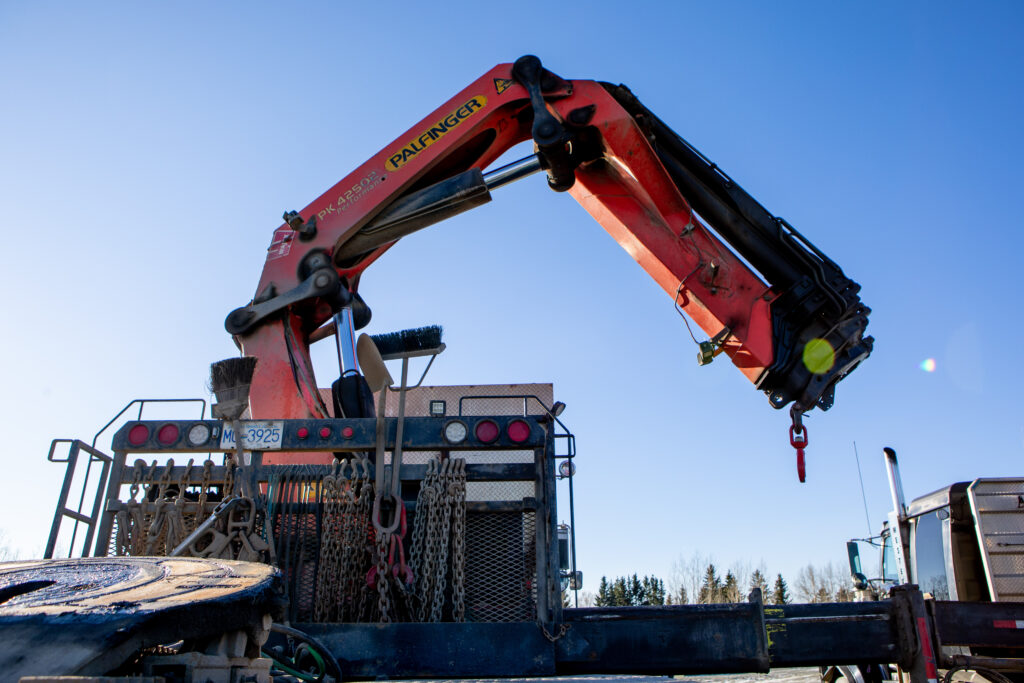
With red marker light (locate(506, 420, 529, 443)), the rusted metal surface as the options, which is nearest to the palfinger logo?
red marker light (locate(506, 420, 529, 443))

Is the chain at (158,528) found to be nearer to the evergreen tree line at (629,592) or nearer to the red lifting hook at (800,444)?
the red lifting hook at (800,444)

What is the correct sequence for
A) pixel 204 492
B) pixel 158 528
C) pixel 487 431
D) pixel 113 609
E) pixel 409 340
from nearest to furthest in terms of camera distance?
pixel 113 609
pixel 487 431
pixel 158 528
pixel 204 492
pixel 409 340

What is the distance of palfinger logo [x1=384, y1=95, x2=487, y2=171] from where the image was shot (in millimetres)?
7633

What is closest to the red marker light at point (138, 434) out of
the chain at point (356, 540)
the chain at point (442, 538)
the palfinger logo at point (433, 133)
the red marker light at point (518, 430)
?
the chain at point (356, 540)

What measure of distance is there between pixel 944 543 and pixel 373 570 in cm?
615

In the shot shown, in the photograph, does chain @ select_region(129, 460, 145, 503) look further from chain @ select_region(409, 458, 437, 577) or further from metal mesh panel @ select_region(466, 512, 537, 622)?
metal mesh panel @ select_region(466, 512, 537, 622)

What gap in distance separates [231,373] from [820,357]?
4540mm

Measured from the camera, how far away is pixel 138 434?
194 inches

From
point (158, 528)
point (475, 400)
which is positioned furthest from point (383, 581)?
point (475, 400)

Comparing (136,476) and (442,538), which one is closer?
(442,538)

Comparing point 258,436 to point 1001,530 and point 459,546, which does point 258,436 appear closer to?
point 459,546

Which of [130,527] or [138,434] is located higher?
[138,434]

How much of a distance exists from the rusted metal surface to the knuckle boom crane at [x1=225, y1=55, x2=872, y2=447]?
357 centimetres

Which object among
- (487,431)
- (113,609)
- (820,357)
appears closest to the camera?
(113,609)
